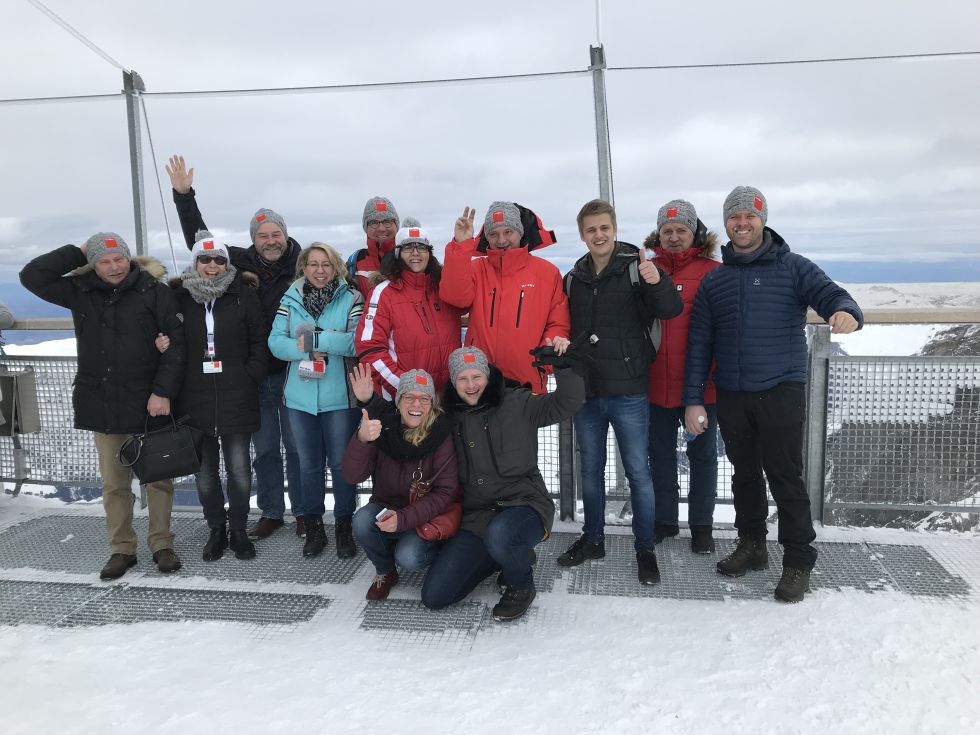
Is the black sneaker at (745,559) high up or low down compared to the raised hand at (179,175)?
down

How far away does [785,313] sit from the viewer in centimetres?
297

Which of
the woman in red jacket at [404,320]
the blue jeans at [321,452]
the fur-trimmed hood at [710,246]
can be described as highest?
the fur-trimmed hood at [710,246]

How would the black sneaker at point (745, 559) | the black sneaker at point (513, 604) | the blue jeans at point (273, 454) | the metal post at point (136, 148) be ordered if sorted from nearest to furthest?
1. the black sneaker at point (513, 604)
2. the black sneaker at point (745, 559)
3. the blue jeans at point (273, 454)
4. the metal post at point (136, 148)

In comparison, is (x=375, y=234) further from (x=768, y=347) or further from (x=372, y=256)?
(x=768, y=347)

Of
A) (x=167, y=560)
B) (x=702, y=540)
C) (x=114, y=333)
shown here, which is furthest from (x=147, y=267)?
(x=702, y=540)

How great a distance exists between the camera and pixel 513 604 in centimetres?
294

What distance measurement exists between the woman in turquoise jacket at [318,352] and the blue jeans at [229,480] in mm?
316

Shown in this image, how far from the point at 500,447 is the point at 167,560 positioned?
1.92 m

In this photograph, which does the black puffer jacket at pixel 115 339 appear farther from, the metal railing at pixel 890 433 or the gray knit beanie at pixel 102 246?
the metal railing at pixel 890 433

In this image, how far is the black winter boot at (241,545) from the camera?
3627 millimetres

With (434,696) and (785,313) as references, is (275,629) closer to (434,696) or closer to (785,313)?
(434,696)

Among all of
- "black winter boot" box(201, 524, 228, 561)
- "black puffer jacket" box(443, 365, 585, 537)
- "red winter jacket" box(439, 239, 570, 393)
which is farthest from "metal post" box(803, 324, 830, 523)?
"black winter boot" box(201, 524, 228, 561)

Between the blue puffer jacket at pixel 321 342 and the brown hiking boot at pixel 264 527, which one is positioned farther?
the brown hiking boot at pixel 264 527

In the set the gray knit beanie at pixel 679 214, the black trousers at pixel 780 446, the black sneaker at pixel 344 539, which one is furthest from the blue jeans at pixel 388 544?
the gray knit beanie at pixel 679 214
